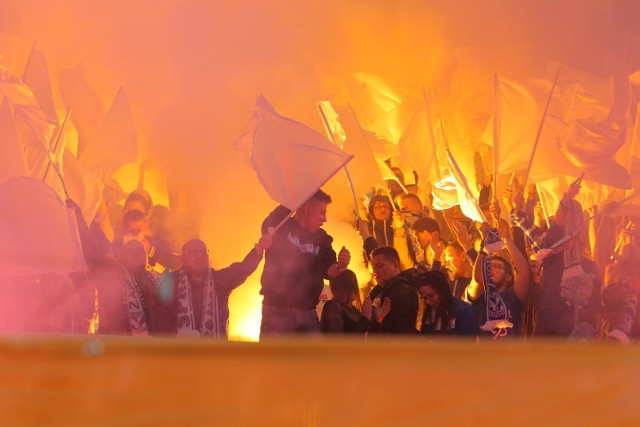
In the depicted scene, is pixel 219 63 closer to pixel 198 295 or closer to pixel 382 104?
pixel 382 104

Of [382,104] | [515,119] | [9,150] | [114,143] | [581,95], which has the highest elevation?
[581,95]

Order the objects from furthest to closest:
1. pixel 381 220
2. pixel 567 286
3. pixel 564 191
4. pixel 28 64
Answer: pixel 564 191 → pixel 381 220 → pixel 567 286 → pixel 28 64

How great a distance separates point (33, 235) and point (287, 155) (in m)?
1.85

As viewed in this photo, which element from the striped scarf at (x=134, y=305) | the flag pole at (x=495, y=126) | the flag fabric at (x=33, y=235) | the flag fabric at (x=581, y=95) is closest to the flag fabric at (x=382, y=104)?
the flag pole at (x=495, y=126)

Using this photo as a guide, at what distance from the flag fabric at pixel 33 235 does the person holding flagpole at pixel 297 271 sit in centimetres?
133

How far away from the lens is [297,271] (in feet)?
19.1

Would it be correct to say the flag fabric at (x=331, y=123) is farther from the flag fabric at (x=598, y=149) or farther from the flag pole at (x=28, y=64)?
the flag pole at (x=28, y=64)

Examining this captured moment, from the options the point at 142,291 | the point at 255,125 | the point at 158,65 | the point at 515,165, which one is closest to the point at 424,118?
the point at 515,165

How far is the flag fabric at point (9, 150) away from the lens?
243 inches

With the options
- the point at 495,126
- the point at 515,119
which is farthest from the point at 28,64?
the point at 515,119

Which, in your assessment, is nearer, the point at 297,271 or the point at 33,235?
the point at 297,271

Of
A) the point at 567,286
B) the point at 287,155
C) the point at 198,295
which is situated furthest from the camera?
the point at 567,286

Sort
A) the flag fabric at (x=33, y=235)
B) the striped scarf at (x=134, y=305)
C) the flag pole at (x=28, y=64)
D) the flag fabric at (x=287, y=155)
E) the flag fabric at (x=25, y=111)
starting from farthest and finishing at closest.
Answer: the flag pole at (x=28, y=64) → the flag fabric at (x=25, y=111) → the flag fabric at (x=287, y=155) → the striped scarf at (x=134, y=305) → the flag fabric at (x=33, y=235)

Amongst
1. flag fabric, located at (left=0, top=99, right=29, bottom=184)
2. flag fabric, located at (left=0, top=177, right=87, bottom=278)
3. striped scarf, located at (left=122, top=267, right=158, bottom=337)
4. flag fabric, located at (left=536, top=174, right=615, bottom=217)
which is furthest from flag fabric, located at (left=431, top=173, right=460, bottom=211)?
flag fabric, located at (left=0, top=99, right=29, bottom=184)
